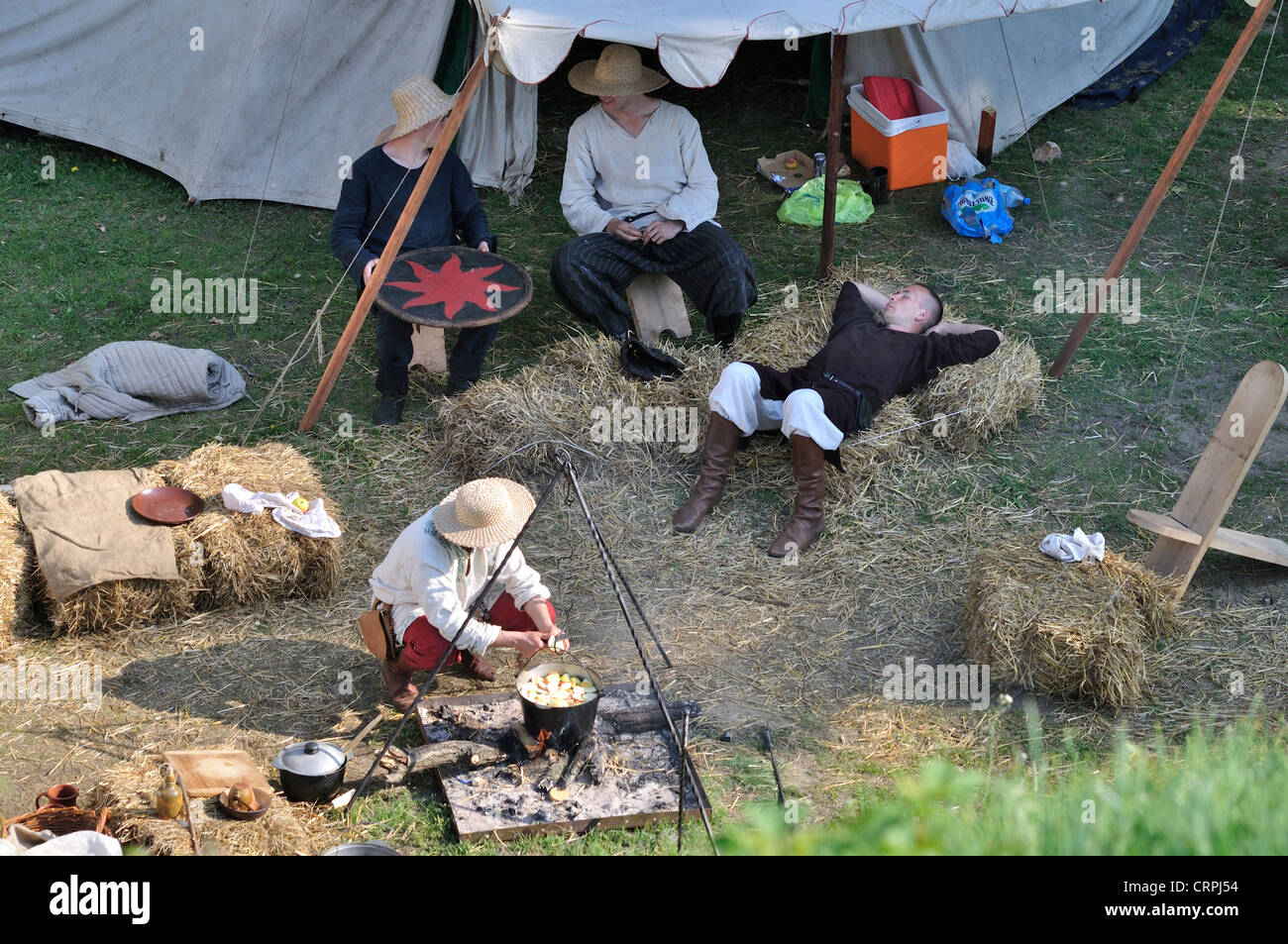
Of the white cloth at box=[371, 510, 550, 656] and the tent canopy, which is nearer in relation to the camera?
the white cloth at box=[371, 510, 550, 656]

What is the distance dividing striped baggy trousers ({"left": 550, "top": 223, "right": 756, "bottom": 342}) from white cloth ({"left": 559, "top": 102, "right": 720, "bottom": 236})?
0.44 feet

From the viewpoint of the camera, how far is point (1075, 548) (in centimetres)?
482

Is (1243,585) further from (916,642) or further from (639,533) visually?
(639,533)

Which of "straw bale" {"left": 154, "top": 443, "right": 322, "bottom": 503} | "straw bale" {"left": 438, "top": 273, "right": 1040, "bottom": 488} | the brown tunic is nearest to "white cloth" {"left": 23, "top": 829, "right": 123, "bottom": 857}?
"straw bale" {"left": 154, "top": 443, "right": 322, "bottom": 503}

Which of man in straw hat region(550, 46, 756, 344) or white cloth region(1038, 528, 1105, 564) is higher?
man in straw hat region(550, 46, 756, 344)

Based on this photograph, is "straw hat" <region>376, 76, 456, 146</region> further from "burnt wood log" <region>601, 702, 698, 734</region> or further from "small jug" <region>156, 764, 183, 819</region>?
A: "small jug" <region>156, 764, 183, 819</region>

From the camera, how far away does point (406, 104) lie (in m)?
6.11

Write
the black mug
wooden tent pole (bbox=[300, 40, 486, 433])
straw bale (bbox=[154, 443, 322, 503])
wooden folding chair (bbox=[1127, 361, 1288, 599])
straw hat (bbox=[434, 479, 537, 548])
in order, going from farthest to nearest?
the black mug, wooden tent pole (bbox=[300, 40, 486, 433]), straw bale (bbox=[154, 443, 322, 503]), wooden folding chair (bbox=[1127, 361, 1288, 599]), straw hat (bbox=[434, 479, 537, 548])

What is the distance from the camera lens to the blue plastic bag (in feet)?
26.2

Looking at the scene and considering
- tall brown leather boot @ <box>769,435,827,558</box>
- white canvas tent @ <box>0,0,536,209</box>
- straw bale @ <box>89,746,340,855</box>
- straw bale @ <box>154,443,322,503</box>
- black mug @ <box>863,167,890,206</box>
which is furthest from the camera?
black mug @ <box>863,167,890,206</box>

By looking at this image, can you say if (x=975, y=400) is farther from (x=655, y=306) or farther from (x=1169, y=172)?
(x=655, y=306)

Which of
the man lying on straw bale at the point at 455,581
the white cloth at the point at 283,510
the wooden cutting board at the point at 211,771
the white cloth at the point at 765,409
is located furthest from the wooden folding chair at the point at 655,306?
the wooden cutting board at the point at 211,771

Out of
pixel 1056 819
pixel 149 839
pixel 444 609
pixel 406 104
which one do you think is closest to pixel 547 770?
pixel 444 609

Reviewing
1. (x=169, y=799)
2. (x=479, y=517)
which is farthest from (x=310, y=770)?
(x=479, y=517)
